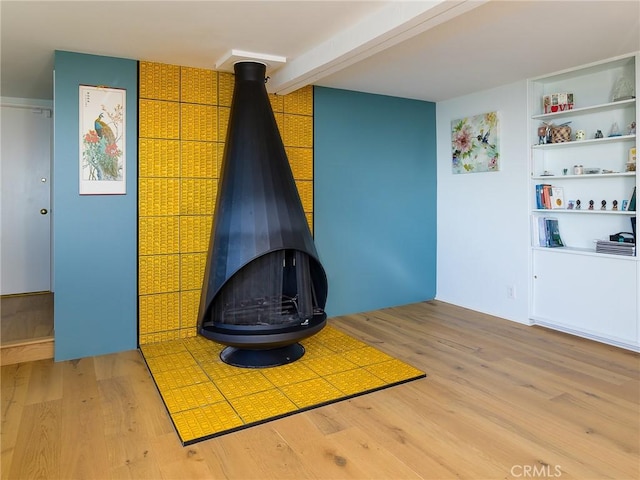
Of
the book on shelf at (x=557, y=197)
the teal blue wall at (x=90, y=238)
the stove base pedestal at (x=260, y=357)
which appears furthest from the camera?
the book on shelf at (x=557, y=197)

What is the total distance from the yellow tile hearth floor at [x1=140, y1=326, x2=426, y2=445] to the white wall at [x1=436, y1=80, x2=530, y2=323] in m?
1.64

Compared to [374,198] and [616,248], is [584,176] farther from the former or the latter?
[374,198]

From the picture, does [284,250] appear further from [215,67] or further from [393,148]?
[393,148]

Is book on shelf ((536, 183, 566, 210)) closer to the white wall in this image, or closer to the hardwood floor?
the white wall

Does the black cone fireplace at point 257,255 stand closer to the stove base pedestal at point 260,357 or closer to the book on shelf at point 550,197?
the stove base pedestal at point 260,357

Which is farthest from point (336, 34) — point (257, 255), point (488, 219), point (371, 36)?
point (488, 219)

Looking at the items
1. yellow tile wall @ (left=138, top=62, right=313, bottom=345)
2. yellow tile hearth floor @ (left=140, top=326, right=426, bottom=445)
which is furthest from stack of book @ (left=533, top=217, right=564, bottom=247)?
yellow tile wall @ (left=138, top=62, right=313, bottom=345)

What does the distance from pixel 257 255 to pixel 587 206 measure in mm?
2812

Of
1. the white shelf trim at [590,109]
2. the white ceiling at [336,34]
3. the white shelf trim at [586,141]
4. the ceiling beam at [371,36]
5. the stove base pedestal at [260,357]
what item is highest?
the white ceiling at [336,34]

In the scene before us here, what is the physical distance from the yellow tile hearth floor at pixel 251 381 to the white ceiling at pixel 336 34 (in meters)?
2.00

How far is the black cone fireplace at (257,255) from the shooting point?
2766mm

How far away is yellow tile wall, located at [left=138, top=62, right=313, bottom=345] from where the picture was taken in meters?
3.33

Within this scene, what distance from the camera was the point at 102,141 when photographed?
3172 mm

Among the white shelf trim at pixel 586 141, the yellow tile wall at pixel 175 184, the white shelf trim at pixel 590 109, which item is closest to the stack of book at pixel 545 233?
the white shelf trim at pixel 586 141
